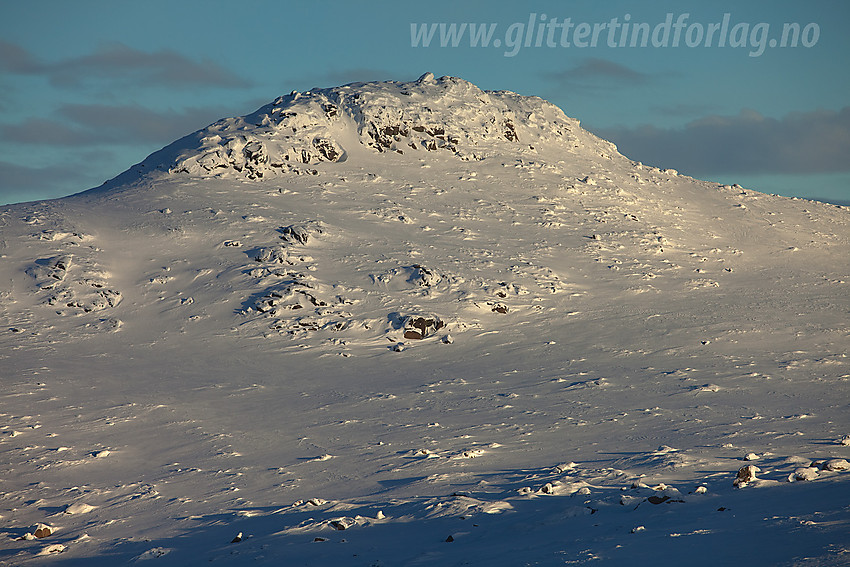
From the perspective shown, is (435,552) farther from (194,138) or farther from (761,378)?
(194,138)

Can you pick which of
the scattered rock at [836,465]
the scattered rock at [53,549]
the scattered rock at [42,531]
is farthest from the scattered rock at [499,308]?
the scattered rock at [53,549]

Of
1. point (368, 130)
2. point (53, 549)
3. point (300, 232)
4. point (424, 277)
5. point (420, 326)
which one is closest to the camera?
point (53, 549)

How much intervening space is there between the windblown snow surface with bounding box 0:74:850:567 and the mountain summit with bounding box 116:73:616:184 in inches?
10.2

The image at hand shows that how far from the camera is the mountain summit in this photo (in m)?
47.1

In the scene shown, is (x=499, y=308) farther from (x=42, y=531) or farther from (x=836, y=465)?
(x=42, y=531)

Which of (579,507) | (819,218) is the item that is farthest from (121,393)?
(819,218)

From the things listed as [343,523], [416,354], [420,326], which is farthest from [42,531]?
[420,326]

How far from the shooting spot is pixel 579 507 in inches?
471

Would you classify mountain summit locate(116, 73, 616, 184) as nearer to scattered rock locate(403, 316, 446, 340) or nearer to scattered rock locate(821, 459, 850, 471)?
scattered rock locate(403, 316, 446, 340)

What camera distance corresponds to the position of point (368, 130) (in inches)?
2032

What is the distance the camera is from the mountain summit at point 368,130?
4706 centimetres

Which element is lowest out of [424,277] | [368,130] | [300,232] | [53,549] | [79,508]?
[53,549]

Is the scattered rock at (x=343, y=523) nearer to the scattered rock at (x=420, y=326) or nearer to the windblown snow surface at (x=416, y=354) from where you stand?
the windblown snow surface at (x=416, y=354)

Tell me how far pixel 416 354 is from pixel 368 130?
90.2ft
